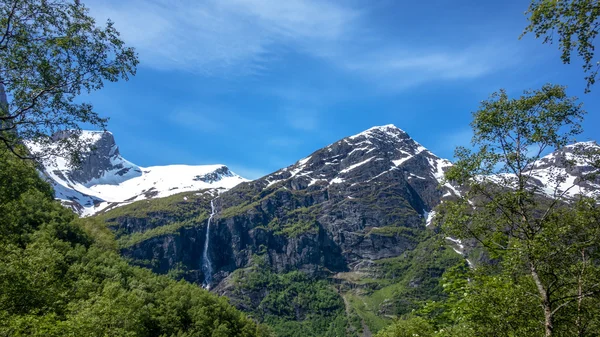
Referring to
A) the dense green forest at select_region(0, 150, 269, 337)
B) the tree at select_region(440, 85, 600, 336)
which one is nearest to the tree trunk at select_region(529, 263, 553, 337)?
the tree at select_region(440, 85, 600, 336)

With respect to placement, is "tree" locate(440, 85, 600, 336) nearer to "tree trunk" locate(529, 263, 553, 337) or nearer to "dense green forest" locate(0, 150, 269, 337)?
"tree trunk" locate(529, 263, 553, 337)

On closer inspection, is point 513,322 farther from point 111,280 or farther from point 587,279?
point 111,280

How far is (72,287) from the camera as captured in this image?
58.3 meters

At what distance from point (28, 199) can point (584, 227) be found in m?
103

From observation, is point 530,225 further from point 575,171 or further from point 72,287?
point 72,287

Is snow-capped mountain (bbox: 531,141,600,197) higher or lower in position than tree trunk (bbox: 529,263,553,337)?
higher

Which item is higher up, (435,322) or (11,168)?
(11,168)

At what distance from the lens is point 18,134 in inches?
809

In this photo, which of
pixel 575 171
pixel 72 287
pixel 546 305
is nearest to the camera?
pixel 546 305

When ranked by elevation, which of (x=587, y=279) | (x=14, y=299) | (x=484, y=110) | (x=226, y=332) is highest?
(x=484, y=110)

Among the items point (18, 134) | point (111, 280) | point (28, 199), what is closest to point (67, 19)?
point (18, 134)

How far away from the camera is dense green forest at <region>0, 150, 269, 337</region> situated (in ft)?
96.5

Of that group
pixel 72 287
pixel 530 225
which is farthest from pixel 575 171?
pixel 72 287

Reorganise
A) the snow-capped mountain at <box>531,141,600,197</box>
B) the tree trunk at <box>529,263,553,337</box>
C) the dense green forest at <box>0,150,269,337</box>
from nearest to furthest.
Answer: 1. the tree trunk at <box>529,263,553,337</box>
2. the snow-capped mountain at <box>531,141,600,197</box>
3. the dense green forest at <box>0,150,269,337</box>
